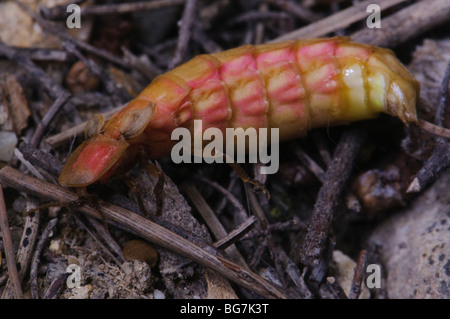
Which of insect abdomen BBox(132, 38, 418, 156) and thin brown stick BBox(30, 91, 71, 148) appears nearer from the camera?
insect abdomen BBox(132, 38, 418, 156)

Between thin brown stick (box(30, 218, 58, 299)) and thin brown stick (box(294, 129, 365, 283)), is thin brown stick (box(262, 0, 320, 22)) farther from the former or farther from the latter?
thin brown stick (box(30, 218, 58, 299))

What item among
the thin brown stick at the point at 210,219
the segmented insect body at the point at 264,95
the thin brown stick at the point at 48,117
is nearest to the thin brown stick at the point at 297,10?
the segmented insect body at the point at 264,95

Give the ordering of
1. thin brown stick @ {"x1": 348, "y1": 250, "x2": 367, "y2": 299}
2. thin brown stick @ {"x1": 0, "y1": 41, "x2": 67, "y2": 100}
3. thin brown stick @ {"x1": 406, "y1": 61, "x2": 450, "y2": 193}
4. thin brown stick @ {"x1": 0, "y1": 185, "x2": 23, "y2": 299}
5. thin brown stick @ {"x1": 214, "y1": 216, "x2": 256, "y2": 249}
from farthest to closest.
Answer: thin brown stick @ {"x1": 0, "y1": 41, "x2": 67, "y2": 100} < thin brown stick @ {"x1": 406, "y1": 61, "x2": 450, "y2": 193} < thin brown stick @ {"x1": 214, "y1": 216, "x2": 256, "y2": 249} < thin brown stick @ {"x1": 348, "y1": 250, "x2": 367, "y2": 299} < thin brown stick @ {"x1": 0, "y1": 185, "x2": 23, "y2": 299}

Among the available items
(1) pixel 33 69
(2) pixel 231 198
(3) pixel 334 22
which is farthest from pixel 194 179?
(3) pixel 334 22

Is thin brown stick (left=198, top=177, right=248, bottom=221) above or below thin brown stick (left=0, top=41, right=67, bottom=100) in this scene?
below

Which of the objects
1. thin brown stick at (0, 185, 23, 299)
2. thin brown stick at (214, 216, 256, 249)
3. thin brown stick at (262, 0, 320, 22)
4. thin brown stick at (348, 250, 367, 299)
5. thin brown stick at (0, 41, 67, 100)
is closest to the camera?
thin brown stick at (0, 185, 23, 299)

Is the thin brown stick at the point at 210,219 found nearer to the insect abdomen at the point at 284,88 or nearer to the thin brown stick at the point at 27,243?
the insect abdomen at the point at 284,88

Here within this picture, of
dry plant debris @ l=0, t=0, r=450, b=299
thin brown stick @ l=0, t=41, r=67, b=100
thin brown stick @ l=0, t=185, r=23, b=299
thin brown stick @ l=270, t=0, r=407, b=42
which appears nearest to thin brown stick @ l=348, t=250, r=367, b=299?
dry plant debris @ l=0, t=0, r=450, b=299

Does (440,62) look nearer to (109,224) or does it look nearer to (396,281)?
(396,281)

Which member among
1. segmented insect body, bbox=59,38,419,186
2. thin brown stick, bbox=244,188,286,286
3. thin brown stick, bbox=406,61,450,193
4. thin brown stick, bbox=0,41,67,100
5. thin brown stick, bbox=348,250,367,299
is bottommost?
thin brown stick, bbox=348,250,367,299
